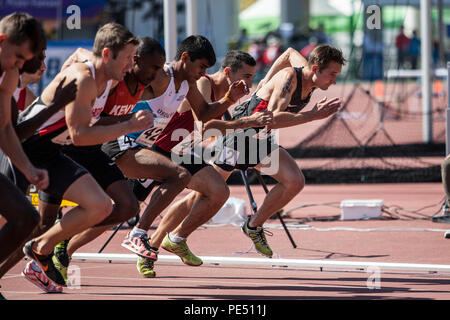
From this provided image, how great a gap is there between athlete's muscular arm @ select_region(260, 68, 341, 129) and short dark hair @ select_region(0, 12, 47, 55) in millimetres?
2525

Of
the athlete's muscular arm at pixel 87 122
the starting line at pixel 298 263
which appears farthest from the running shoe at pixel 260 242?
the athlete's muscular arm at pixel 87 122

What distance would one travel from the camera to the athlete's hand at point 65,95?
5.62 meters

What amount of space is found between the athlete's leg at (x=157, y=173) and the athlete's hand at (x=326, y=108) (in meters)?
1.16

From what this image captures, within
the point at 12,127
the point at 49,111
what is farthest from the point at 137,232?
the point at 12,127

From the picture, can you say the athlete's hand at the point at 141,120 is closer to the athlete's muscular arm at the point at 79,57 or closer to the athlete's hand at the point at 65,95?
the athlete's hand at the point at 65,95

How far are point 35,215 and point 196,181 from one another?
2.11 metres

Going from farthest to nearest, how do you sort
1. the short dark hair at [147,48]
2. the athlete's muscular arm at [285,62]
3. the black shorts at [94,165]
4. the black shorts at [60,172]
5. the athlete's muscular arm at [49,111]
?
the athlete's muscular arm at [285,62]
the short dark hair at [147,48]
the black shorts at [94,165]
the black shorts at [60,172]
the athlete's muscular arm at [49,111]

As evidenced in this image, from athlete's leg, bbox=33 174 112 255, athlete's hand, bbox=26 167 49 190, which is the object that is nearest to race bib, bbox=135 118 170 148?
athlete's leg, bbox=33 174 112 255

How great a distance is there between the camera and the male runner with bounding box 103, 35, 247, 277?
711 cm

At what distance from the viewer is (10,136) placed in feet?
17.8

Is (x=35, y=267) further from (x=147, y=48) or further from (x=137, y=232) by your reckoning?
(x=147, y=48)

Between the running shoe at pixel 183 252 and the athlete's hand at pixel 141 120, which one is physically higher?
the athlete's hand at pixel 141 120

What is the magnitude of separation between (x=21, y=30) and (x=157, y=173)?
2.13 metres

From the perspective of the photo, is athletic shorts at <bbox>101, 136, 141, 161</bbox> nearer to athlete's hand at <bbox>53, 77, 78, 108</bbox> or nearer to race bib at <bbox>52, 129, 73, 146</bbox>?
race bib at <bbox>52, 129, 73, 146</bbox>
